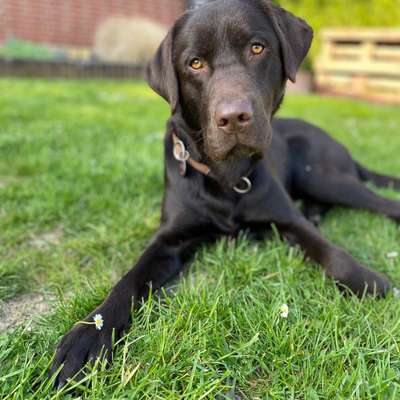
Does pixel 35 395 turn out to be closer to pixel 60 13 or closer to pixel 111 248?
pixel 111 248

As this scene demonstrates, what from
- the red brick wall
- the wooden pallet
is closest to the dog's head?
the wooden pallet

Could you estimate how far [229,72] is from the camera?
1.89 metres

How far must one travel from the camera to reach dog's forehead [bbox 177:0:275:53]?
1956 millimetres

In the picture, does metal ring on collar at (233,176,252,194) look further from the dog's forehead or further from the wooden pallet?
the wooden pallet

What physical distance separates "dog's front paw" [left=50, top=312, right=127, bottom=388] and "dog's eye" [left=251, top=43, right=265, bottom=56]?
1.27 m

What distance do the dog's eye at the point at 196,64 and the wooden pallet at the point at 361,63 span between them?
803 cm

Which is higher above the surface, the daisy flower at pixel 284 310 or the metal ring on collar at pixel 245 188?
the metal ring on collar at pixel 245 188

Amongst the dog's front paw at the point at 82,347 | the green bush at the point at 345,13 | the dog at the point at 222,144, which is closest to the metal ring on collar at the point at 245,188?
the dog at the point at 222,144

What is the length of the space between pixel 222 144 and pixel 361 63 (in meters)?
8.58

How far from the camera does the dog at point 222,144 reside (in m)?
1.81

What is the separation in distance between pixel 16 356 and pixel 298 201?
2.22 m

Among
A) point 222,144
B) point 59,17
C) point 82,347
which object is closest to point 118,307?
point 82,347

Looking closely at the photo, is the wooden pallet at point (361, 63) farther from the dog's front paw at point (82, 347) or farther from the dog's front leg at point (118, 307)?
the dog's front paw at point (82, 347)

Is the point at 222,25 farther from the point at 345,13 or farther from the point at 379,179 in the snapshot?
the point at 345,13
